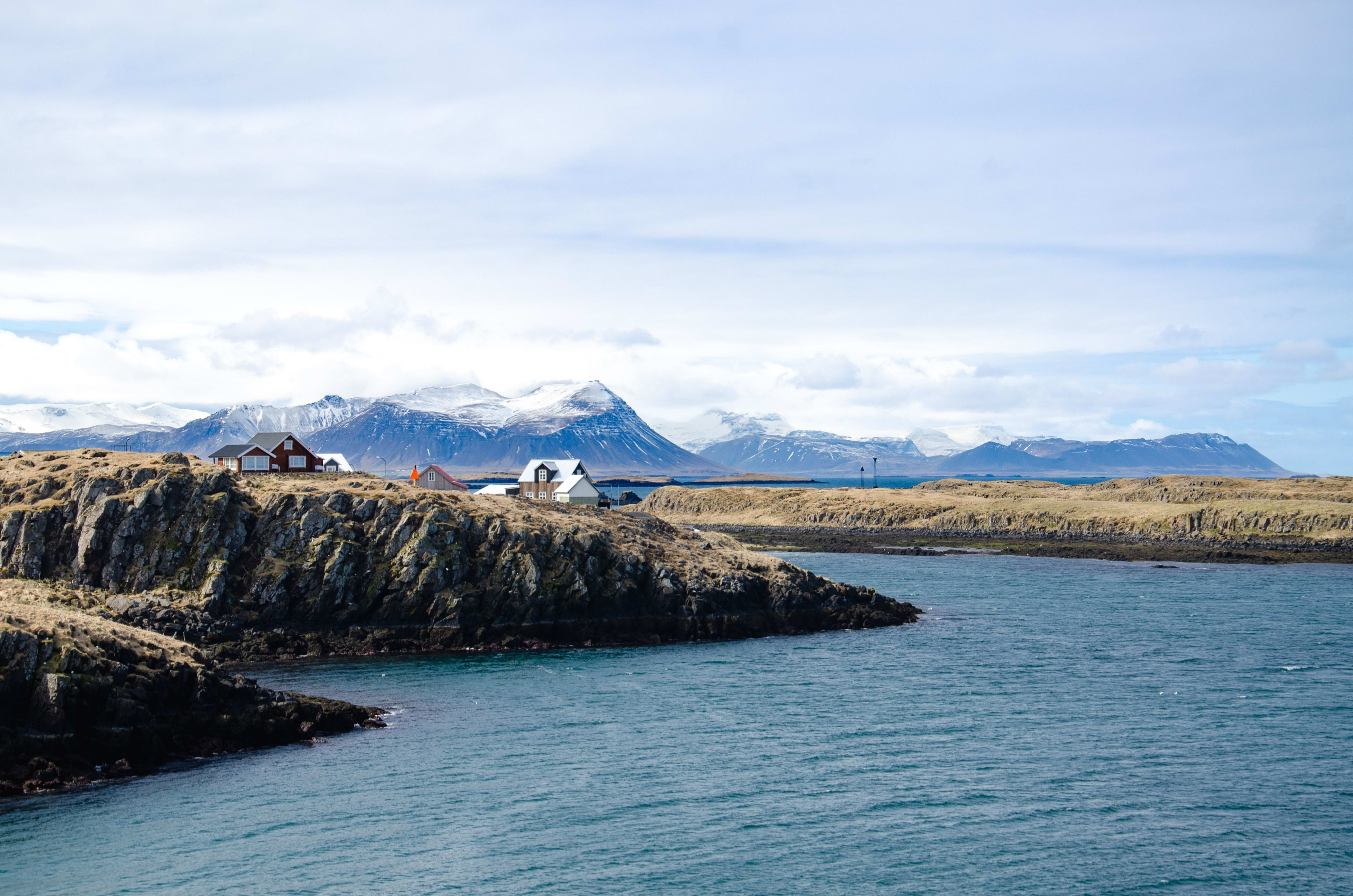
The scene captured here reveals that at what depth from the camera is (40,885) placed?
3309cm

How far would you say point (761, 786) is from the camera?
45.1 metres

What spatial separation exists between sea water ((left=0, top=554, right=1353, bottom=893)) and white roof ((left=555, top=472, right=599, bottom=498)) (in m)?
66.5

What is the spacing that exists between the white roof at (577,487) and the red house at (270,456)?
34.8 meters

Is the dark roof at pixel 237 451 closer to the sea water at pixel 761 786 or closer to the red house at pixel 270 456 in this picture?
the red house at pixel 270 456

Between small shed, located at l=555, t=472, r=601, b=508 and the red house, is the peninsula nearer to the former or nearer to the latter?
the red house

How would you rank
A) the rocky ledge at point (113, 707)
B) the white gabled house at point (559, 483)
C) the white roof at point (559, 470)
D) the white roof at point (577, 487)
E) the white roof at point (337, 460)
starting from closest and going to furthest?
the rocky ledge at point (113, 707) → the white roof at point (337, 460) → the white gabled house at point (559, 483) → the white roof at point (577, 487) → the white roof at point (559, 470)

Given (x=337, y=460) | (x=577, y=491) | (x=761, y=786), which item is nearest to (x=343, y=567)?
(x=761, y=786)

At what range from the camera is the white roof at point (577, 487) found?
14112 cm

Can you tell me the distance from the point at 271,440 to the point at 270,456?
10.1 ft

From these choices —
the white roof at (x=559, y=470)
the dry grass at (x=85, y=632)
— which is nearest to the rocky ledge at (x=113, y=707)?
the dry grass at (x=85, y=632)

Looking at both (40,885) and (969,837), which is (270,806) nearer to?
(40,885)

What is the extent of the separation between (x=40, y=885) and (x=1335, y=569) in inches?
5666

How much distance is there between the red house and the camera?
4409 inches

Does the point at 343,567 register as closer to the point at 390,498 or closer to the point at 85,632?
the point at 390,498
